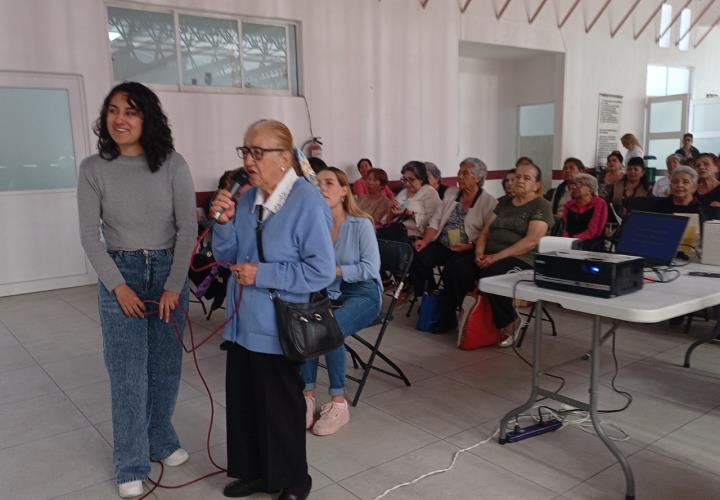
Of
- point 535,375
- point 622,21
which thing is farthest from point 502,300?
point 622,21

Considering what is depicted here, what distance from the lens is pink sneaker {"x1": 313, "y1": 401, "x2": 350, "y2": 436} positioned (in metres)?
A: 2.62

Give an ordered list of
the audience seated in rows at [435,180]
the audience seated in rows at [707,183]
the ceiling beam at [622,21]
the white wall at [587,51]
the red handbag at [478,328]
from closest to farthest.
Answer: the red handbag at [478,328], the audience seated in rows at [707,183], the audience seated in rows at [435,180], the white wall at [587,51], the ceiling beam at [622,21]

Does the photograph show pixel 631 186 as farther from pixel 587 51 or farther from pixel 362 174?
pixel 587 51

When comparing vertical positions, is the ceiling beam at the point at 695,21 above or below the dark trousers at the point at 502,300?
above

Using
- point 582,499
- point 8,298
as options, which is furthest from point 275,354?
point 8,298

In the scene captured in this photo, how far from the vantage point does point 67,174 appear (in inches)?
231

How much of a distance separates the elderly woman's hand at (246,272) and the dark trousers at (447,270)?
2426 millimetres

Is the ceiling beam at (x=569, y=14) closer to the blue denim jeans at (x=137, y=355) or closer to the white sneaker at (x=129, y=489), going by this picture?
the blue denim jeans at (x=137, y=355)

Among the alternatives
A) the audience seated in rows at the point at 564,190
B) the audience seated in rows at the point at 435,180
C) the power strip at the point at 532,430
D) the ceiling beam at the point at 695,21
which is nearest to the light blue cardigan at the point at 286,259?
the power strip at the point at 532,430

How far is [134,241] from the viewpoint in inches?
79.6

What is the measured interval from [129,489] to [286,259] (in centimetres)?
106

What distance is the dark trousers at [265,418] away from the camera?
1924mm

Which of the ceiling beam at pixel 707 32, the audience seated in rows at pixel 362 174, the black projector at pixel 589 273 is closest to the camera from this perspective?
the black projector at pixel 589 273

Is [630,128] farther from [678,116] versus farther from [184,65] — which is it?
[184,65]
